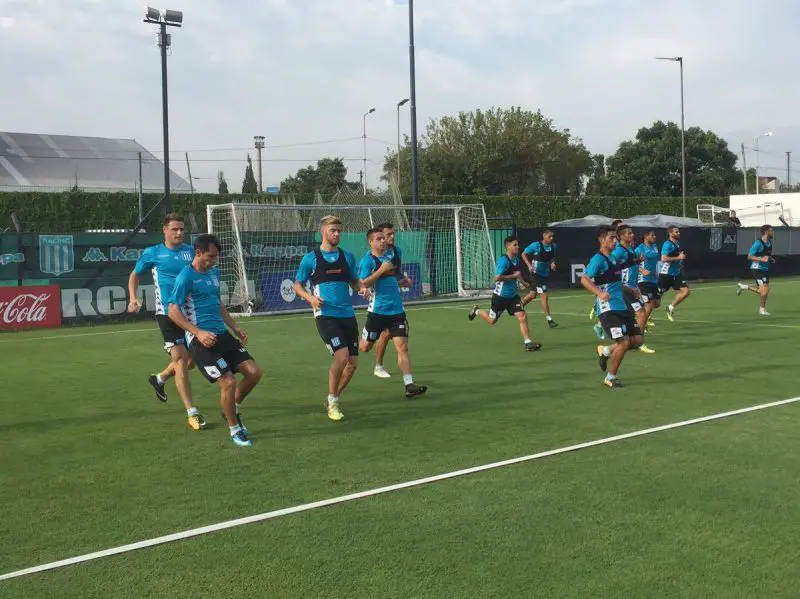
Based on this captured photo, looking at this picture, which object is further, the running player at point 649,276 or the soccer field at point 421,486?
the running player at point 649,276

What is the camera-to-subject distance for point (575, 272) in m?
26.9

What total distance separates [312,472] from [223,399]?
120 cm

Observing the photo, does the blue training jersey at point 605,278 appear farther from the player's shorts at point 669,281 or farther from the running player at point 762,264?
the running player at point 762,264

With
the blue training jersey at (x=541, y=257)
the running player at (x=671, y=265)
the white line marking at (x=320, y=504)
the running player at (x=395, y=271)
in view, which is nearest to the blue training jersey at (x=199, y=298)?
the white line marking at (x=320, y=504)

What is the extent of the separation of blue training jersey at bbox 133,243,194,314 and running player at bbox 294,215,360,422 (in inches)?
45.3

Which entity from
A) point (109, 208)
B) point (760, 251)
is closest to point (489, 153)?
point (109, 208)

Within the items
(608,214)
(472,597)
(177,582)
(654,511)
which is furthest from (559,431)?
(608,214)

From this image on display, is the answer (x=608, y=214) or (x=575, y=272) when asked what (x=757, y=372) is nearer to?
(x=575, y=272)

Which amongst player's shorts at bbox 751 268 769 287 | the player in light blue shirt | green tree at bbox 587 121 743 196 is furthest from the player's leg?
green tree at bbox 587 121 743 196

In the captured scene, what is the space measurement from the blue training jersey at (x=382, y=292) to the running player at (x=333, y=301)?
129 cm

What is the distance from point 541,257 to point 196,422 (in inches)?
416

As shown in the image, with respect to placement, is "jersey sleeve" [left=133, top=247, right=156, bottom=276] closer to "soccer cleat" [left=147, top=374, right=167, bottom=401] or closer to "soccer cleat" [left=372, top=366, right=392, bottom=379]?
"soccer cleat" [left=147, top=374, right=167, bottom=401]

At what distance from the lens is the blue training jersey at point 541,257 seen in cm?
1661

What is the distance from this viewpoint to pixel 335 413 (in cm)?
771
